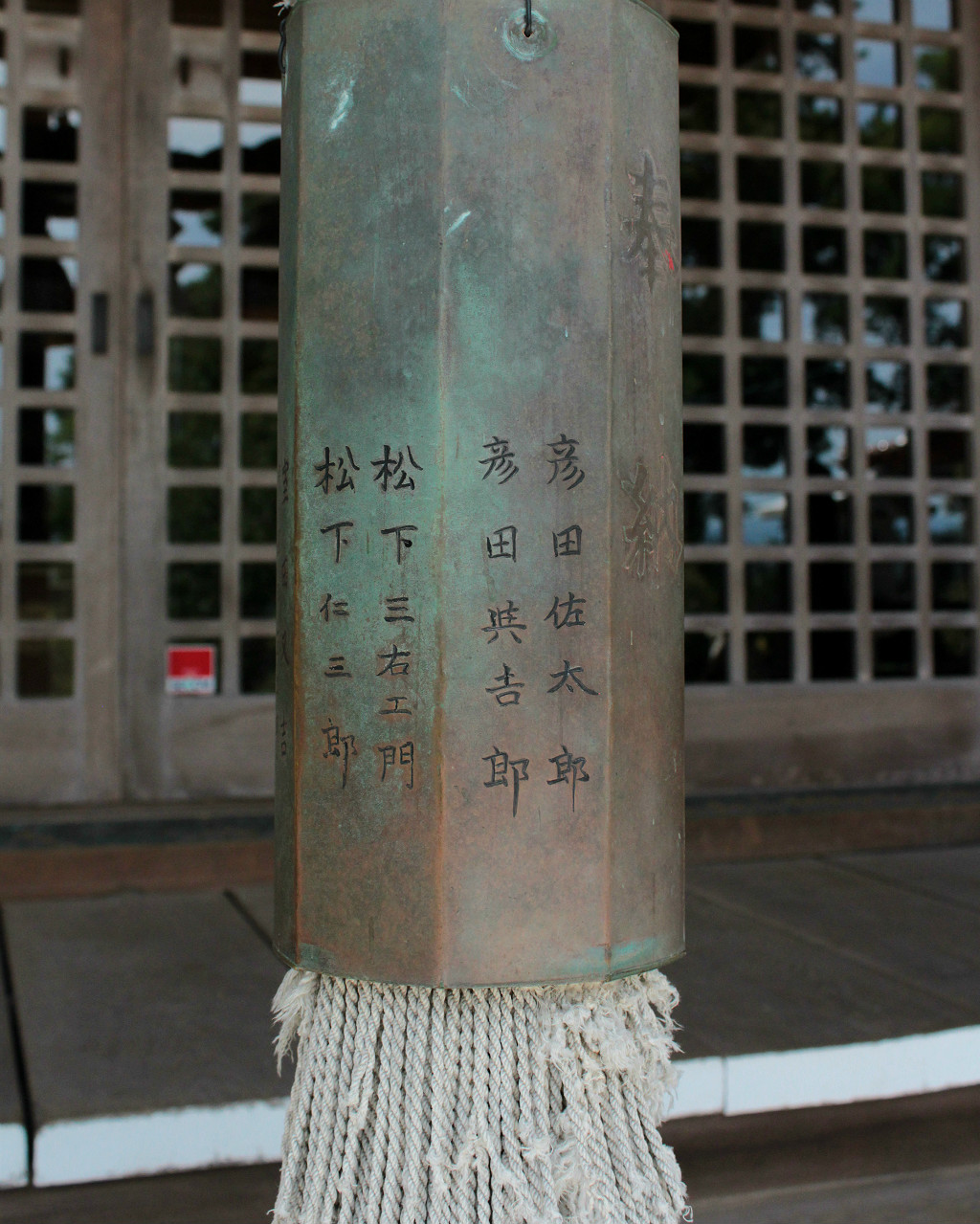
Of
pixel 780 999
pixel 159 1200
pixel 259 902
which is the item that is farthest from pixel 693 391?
pixel 159 1200

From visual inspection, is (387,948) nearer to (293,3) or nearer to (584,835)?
(584,835)

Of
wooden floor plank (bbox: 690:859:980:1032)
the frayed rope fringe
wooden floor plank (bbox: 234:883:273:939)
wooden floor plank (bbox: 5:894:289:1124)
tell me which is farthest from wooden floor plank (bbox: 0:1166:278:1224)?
wooden floor plank (bbox: 690:859:980:1032)

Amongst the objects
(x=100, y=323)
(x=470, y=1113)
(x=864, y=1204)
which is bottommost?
(x=864, y=1204)

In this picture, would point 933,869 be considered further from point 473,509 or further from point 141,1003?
point 473,509

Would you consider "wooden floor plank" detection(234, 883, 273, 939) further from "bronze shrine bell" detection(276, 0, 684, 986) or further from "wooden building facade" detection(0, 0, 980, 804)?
"bronze shrine bell" detection(276, 0, 684, 986)

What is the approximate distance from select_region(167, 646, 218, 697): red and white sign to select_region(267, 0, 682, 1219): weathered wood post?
2.60m

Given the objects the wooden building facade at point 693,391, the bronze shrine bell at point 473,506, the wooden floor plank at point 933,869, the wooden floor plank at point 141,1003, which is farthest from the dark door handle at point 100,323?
the wooden floor plank at point 933,869

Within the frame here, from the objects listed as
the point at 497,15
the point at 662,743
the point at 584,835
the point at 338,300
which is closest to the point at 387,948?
the point at 584,835

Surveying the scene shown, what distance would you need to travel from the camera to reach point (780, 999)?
6.88 ft

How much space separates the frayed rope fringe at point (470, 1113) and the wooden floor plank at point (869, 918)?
118cm

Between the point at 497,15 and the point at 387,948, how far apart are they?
0.79 m

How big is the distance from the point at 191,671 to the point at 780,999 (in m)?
2.11

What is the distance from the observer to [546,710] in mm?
929

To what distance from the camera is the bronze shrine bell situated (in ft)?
3.03
